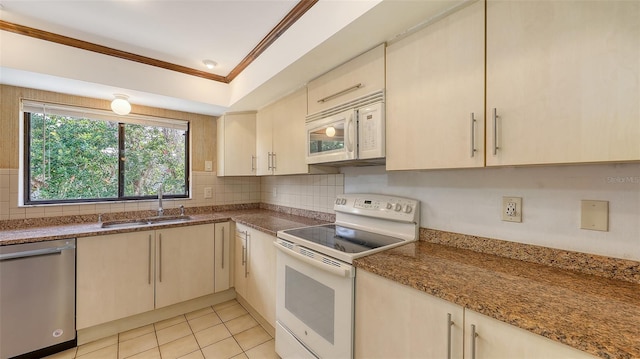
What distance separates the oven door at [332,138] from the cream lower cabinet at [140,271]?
1.32m

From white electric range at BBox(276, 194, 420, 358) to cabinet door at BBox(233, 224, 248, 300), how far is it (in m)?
0.67

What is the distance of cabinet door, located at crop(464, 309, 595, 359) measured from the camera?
2.26ft

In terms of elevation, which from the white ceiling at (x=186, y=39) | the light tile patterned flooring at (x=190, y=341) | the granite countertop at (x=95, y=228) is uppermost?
the white ceiling at (x=186, y=39)

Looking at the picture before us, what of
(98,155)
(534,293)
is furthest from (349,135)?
(98,155)

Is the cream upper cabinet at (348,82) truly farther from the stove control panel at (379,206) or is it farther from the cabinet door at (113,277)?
the cabinet door at (113,277)

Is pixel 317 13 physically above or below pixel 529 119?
above

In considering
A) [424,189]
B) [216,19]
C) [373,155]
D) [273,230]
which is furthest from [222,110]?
[424,189]

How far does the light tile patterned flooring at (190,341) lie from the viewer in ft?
6.00

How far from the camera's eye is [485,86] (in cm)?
108

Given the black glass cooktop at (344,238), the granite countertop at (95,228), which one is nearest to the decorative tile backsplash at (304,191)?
the granite countertop at (95,228)

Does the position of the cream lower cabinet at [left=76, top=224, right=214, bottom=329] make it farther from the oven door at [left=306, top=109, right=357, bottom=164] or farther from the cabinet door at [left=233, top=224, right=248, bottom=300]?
the oven door at [left=306, top=109, right=357, bottom=164]

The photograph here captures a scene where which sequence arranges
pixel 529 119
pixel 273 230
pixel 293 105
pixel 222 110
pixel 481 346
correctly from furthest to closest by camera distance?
pixel 222 110, pixel 293 105, pixel 273 230, pixel 529 119, pixel 481 346

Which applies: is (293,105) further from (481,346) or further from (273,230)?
(481,346)

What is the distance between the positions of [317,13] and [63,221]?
2.69 meters
